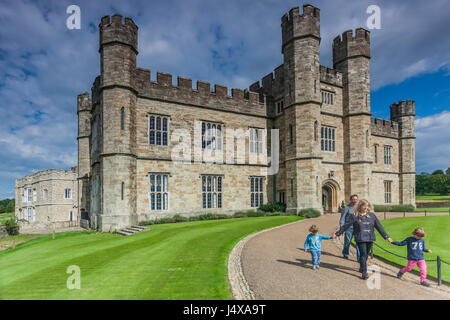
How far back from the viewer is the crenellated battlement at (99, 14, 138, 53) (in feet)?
56.6

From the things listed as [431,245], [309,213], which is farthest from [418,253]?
[309,213]

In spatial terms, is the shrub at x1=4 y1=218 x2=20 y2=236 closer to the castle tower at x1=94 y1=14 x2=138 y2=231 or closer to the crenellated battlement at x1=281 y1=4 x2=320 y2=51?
the castle tower at x1=94 y1=14 x2=138 y2=231

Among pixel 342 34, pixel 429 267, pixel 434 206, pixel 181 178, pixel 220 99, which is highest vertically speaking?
pixel 342 34

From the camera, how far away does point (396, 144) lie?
30781mm

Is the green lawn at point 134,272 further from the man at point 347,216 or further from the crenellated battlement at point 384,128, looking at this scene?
the crenellated battlement at point 384,128

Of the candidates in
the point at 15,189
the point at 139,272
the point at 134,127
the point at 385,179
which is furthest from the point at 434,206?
the point at 15,189

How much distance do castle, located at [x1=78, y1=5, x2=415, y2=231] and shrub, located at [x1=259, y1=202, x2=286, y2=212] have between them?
69 centimetres

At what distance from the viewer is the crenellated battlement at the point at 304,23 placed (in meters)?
21.1

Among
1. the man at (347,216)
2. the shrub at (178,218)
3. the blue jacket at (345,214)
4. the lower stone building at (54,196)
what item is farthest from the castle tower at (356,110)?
the lower stone building at (54,196)

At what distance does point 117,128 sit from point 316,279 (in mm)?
14768

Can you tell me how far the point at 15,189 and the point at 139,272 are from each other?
53.7 m

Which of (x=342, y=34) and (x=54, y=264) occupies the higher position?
(x=342, y=34)
